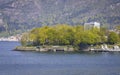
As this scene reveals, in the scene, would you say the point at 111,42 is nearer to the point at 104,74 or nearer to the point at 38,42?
the point at 38,42

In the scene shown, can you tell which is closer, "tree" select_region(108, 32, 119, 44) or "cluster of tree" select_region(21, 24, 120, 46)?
"cluster of tree" select_region(21, 24, 120, 46)

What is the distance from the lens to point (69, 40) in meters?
181

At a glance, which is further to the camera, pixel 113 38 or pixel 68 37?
pixel 113 38

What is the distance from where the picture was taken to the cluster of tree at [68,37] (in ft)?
589

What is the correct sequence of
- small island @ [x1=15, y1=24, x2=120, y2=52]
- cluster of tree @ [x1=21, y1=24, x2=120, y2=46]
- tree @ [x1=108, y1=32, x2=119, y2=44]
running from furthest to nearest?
1. tree @ [x1=108, y1=32, x2=119, y2=44]
2. cluster of tree @ [x1=21, y1=24, x2=120, y2=46]
3. small island @ [x1=15, y1=24, x2=120, y2=52]

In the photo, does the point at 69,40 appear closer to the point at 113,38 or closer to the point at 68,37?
the point at 68,37

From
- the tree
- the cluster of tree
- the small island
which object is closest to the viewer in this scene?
the small island

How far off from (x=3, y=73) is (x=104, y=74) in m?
18.7

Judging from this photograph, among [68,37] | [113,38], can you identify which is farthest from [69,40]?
[113,38]

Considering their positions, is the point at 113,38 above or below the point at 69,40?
above

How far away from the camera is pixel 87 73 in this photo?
95.8 meters

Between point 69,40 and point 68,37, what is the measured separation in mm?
1097

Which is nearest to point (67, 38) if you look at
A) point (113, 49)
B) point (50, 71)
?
point (113, 49)

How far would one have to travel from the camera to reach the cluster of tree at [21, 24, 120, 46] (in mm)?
179500
